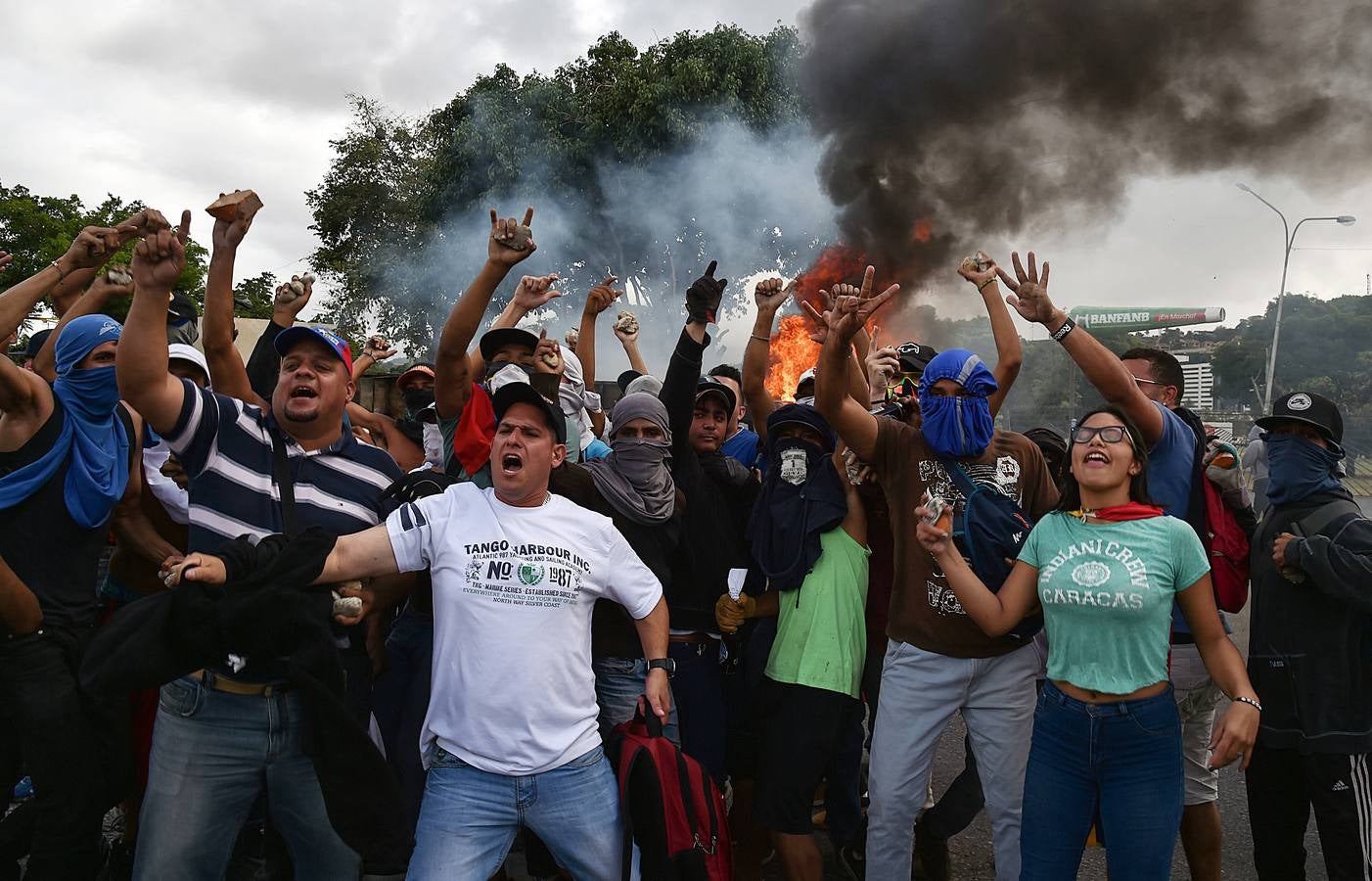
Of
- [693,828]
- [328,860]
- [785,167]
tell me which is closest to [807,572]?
[693,828]

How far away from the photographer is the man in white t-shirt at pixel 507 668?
2891 mm

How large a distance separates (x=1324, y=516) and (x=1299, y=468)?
22 cm

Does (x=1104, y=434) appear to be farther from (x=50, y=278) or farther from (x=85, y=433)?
(x=50, y=278)

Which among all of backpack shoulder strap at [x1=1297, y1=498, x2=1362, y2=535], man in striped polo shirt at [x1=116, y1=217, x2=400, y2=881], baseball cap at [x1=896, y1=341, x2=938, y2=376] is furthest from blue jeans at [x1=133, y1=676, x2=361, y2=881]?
backpack shoulder strap at [x1=1297, y1=498, x2=1362, y2=535]

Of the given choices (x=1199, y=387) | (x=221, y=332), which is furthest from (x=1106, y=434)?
(x=1199, y=387)

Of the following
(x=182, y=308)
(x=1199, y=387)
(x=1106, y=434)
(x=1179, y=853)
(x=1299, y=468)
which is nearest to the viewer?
(x=1106, y=434)

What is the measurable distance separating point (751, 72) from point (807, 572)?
75.1 feet

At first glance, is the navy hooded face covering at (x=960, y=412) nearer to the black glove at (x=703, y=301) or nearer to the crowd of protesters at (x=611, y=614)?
the crowd of protesters at (x=611, y=614)

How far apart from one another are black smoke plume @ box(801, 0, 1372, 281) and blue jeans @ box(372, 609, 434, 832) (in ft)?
55.0

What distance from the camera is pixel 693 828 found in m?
3.12

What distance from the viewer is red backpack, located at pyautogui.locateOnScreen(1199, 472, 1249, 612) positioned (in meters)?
4.02

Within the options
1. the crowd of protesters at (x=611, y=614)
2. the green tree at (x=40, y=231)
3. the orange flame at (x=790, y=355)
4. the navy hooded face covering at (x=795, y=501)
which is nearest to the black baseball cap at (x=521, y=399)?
the crowd of protesters at (x=611, y=614)

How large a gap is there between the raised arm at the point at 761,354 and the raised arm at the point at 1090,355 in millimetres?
1117

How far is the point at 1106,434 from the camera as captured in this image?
334 centimetres
